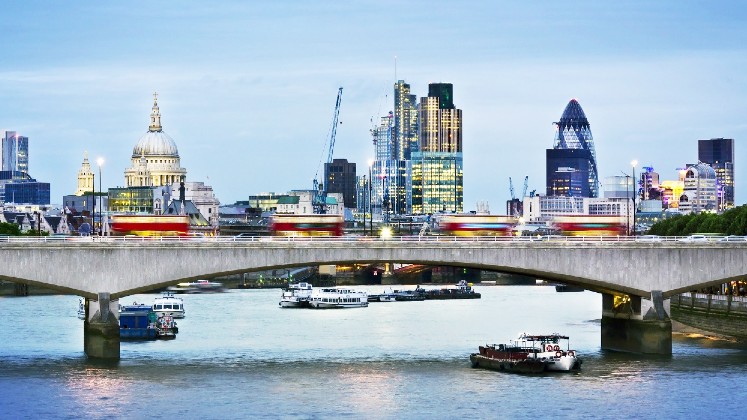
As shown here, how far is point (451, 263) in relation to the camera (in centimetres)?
10062

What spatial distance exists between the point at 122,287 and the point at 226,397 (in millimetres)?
16044

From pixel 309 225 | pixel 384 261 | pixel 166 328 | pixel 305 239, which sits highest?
pixel 309 225

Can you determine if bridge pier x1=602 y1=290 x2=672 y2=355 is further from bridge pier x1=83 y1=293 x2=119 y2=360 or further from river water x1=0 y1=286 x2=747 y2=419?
bridge pier x1=83 y1=293 x2=119 y2=360

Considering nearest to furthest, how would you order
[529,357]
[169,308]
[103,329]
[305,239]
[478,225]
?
[529,357] < [103,329] < [305,239] < [478,225] < [169,308]

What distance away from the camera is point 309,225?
122 meters

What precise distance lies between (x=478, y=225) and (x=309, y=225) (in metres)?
12.4

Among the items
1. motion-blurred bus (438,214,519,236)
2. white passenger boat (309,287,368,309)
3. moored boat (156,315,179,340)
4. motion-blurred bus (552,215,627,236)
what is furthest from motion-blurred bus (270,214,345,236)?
white passenger boat (309,287,368,309)

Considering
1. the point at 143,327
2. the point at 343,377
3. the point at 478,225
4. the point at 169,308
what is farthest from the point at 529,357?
the point at 169,308

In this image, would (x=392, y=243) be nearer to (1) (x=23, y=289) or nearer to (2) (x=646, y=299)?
(2) (x=646, y=299)

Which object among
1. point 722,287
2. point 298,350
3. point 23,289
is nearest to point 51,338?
point 298,350

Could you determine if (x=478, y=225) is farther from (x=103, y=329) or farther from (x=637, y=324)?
(x=103, y=329)

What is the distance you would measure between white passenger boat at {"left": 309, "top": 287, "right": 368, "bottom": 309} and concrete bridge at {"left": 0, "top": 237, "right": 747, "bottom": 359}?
70.0 meters

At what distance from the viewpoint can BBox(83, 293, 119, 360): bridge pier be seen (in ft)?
314

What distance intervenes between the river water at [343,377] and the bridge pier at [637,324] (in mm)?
1741
